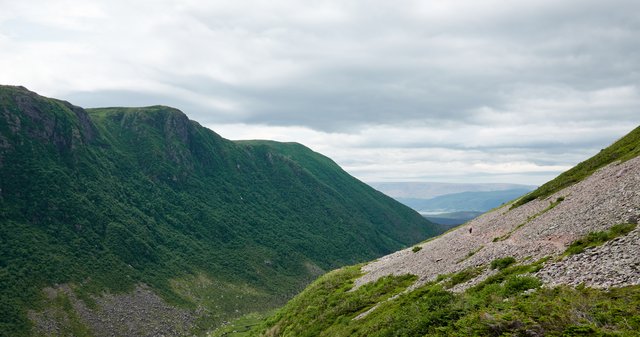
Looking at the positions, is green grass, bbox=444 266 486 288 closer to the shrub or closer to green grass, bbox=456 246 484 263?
green grass, bbox=456 246 484 263

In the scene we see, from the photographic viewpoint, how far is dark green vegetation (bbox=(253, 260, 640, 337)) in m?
20.2

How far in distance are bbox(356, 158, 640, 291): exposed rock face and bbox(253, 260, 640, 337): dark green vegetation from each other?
2063mm

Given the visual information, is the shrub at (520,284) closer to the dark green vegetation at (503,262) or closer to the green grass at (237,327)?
the dark green vegetation at (503,262)

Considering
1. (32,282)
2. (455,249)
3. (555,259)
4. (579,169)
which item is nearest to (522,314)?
(555,259)

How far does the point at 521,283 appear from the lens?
27.2 m

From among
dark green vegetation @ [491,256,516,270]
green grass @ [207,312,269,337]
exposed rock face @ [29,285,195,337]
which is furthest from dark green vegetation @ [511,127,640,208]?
exposed rock face @ [29,285,195,337]

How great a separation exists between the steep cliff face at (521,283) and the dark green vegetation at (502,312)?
0.06 metres

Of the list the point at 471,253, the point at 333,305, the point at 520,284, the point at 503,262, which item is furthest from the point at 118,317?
the point at 520,284

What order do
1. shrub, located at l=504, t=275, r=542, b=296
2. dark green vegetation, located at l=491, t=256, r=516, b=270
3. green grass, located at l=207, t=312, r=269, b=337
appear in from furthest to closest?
green grass, located at l=207, t=312, r=269, b=337 < dark green vegetation, located at l=491, t=256, r=516, b=270 < shrub, located at l=504, t=275, r=542, b=296

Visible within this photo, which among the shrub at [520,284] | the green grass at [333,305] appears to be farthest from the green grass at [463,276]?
the shrub at [520,284]

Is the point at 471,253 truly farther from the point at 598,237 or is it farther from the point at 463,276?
the point at 598,237

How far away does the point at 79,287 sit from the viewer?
177 metres

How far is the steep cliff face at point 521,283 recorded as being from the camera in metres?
21.7

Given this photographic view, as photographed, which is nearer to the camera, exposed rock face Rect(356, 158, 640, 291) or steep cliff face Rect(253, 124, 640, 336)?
steep cliff face Rect(253, 124, 640, 336)
